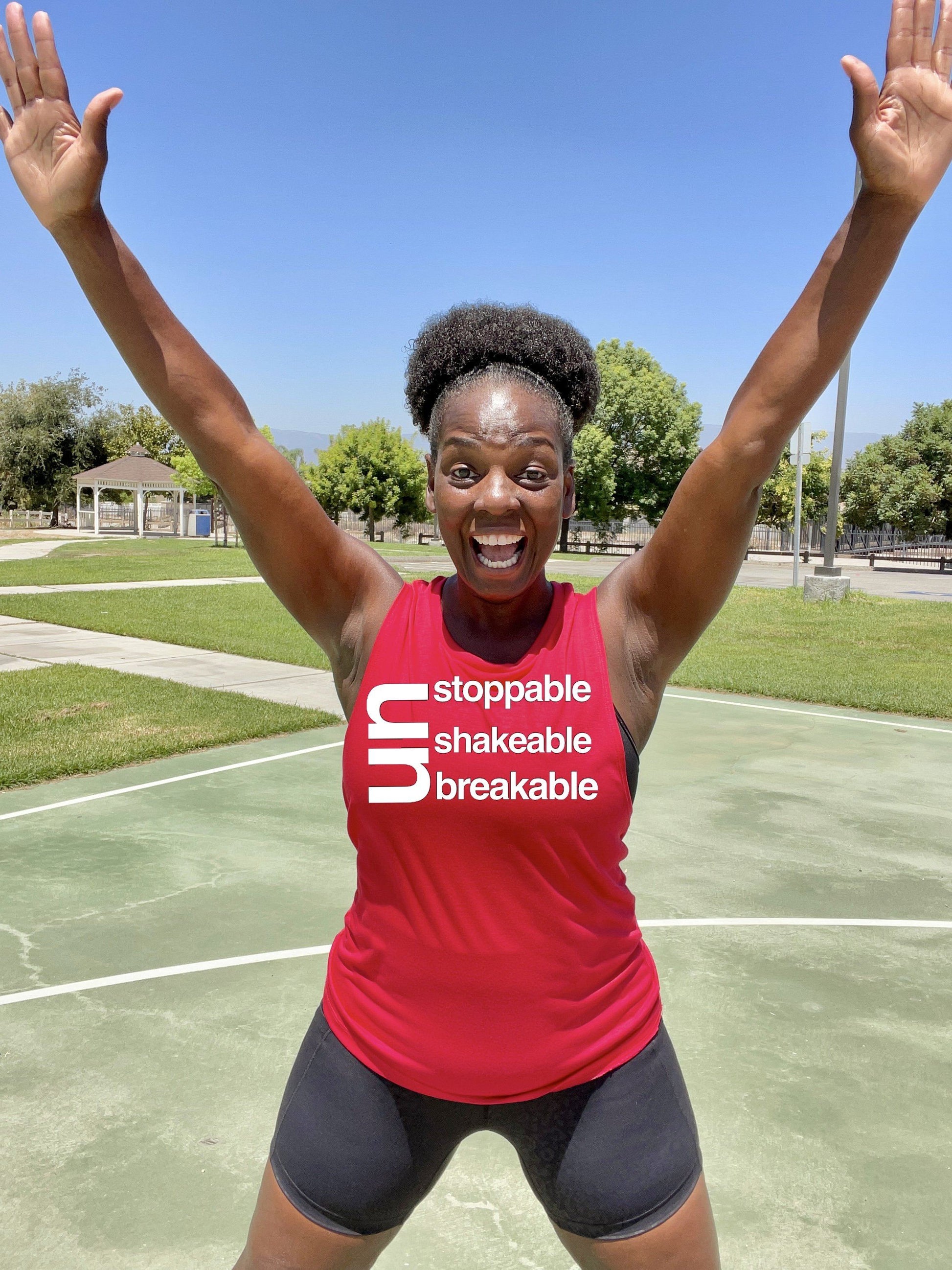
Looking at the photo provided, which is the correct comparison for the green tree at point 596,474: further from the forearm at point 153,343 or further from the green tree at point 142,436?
the forearm at point 153,343

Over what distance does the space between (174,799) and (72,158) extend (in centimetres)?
589

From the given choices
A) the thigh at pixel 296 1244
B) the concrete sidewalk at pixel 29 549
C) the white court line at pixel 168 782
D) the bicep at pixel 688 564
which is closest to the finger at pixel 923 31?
the bicep at pixel 688 564

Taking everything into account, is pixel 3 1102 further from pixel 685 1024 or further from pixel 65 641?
pixel 65 641

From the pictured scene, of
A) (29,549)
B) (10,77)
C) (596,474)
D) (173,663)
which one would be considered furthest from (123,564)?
(10,77)

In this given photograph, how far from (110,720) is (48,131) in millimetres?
8254

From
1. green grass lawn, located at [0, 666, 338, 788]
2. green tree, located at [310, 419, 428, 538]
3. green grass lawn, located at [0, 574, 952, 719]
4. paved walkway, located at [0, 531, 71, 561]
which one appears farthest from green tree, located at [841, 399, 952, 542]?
green grass lawn, located at [0, 666, 338, 788]

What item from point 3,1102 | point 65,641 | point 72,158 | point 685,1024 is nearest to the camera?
point 72,158

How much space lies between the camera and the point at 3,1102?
342cm

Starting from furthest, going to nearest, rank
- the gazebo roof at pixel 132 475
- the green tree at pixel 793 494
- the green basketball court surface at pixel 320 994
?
the green tree at pixel 793 494, the gazebo roof at pixel 132 475, the green basketball court surface at pixel 320 994

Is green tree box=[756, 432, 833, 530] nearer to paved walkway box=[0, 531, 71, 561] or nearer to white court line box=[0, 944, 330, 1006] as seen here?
paved walkway box=[0, 531, 71, 561]

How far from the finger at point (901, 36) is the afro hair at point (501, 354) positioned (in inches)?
26.9

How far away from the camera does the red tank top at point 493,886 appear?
1.66 metres

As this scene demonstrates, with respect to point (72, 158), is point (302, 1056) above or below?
below

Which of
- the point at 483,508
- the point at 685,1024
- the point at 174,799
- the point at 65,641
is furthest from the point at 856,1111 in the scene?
the point at 65,641
